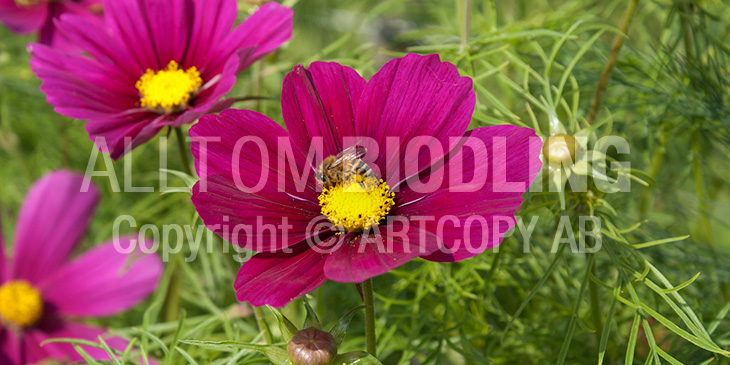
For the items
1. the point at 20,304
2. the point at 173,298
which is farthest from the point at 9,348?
the point at 173,298

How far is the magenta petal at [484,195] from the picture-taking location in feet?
1.34

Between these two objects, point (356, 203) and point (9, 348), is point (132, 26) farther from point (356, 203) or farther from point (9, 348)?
point (9, 348)

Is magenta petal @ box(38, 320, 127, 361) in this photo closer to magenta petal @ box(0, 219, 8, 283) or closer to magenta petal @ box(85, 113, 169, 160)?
magenta petal @ box(0, 219, 8, 283)

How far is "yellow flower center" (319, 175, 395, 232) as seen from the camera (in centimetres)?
49

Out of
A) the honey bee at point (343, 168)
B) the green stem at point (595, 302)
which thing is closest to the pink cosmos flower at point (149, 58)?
the honey bee at point (343, 168)

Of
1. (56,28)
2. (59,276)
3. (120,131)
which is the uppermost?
(56,28)

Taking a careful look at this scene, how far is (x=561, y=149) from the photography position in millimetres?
475

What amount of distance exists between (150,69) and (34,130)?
0.62 metres

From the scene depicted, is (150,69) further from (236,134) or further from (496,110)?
(496,110)

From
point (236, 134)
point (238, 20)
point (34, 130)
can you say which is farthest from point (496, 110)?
point (34, 130)

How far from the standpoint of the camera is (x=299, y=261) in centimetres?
44

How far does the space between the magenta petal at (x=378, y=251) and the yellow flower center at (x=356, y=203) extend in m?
0.01

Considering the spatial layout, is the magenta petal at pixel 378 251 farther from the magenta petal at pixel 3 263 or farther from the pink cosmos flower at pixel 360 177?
the magenta petal at pixel 3 263

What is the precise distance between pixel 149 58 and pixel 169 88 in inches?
2.0
